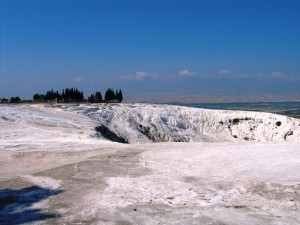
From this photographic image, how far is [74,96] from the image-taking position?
64250 mm

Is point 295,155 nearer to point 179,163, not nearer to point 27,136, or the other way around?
point 179,163

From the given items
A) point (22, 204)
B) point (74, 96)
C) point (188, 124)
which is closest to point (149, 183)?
point (22, 204)

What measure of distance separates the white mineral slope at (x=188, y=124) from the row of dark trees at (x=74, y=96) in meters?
14.1

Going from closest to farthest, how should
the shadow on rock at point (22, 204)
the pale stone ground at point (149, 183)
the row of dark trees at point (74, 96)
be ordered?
the shadow on rock at point (22, 204), the pale stone ground at point (149, 183), the row of dark trees at point (74, 96)

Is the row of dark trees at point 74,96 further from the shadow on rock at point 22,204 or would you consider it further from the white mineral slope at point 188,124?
the shadow on rock at point 22,204

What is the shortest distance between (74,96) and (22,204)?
179 ft

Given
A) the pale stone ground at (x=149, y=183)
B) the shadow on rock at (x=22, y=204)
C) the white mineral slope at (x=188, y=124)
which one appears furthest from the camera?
the white mineral slope at (x=188, y=124)

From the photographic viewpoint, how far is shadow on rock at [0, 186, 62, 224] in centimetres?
941

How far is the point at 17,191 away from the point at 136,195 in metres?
3.71

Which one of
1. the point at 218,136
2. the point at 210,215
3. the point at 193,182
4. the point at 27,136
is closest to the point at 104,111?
the point at 218,136

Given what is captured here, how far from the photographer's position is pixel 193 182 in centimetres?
1273

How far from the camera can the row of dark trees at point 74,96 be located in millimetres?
61812

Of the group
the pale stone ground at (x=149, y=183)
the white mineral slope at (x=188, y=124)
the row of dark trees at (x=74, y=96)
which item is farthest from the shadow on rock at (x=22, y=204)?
the row of dark trees at (x=74, y=96)

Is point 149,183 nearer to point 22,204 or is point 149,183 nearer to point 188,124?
point 22,204
